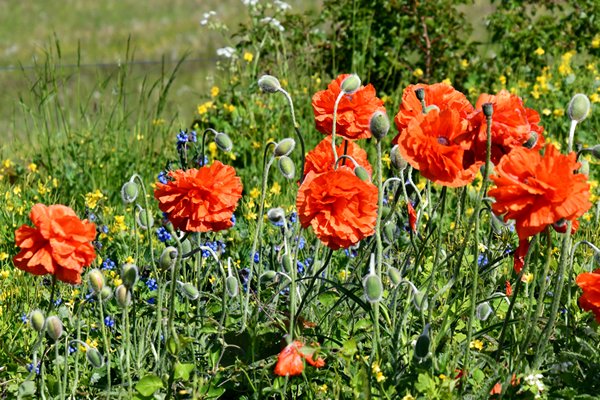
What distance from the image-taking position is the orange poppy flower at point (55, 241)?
193 cm

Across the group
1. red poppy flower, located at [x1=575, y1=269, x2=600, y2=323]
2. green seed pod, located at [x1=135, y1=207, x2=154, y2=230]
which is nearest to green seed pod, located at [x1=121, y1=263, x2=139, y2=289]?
green seed pod, located at [x1=135, y1=207, x2=154, y2=230]

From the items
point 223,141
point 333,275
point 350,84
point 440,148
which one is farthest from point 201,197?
point 333,275

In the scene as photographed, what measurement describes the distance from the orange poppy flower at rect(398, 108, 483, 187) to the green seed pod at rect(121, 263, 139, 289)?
605 mm

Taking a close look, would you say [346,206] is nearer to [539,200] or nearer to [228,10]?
[539,200]

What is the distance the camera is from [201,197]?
7.48 feet

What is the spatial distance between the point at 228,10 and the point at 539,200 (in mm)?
14151

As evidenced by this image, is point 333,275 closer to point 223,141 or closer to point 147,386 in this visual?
point 223,141

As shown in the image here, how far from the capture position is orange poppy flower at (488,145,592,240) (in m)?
1.80

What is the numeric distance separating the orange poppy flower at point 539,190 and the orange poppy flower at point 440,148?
0.14 meters

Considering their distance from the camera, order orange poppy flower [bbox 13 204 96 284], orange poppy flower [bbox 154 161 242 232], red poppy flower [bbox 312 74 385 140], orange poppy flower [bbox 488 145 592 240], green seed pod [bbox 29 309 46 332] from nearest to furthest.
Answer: orange poppy flower [bbox 488 145 592 240], orange poppy flower [bbox 13 204 96 284], green seed pod [bbox 29 309 46 332], orange poppy flower [bbox 154 161 242 232], red poppy flower [bbox 312 74 385 140]

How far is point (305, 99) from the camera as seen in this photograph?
4.86 meters

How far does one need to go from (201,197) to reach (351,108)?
19.2 inches

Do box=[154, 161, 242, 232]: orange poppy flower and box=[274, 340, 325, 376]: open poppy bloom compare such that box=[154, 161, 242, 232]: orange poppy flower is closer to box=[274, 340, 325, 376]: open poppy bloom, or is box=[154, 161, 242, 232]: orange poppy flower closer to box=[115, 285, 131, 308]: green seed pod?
box=[115, 285, 131, 308]: green seed pod

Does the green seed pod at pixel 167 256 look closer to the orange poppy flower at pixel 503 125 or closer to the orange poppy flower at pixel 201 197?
the orange poppy flower at pixel 201 197
